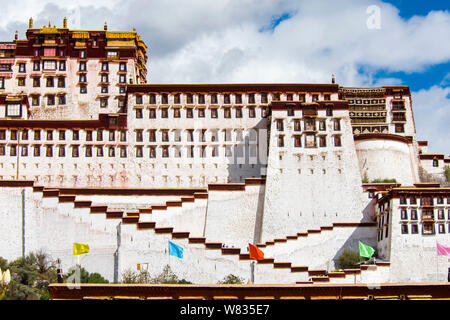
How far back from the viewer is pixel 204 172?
73.4 m

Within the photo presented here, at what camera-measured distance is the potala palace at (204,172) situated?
5978cm

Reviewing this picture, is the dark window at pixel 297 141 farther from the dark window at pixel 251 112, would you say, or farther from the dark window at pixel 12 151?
the dark window at pixel 12 151

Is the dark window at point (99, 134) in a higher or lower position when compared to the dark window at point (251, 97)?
lower

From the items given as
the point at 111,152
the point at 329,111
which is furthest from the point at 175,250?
the point at 329,111

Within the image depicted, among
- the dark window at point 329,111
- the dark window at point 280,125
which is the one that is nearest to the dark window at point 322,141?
the dark window at point 329,111

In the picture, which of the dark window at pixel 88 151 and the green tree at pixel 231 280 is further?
the dark window at pixel 88 151

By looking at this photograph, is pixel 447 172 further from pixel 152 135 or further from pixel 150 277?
pixel 150 277

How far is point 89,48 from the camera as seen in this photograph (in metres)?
84.3

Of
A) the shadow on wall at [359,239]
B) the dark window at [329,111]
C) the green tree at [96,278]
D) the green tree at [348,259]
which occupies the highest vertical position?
the dark window at [329,111]

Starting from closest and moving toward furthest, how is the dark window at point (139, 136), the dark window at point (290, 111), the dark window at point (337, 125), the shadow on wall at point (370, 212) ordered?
the shadow on wall at point (370, 212) → the dark window at point (337, 125) → the dark window at point (290, 111) → the dark window at point (139, 136)

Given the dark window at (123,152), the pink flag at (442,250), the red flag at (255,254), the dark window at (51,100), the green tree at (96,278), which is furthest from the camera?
the dark window at (51,100)

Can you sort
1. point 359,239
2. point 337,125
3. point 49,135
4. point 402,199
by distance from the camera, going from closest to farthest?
1. point 402,199
2. point 359,239
3. point 337,125
4. point 49,135

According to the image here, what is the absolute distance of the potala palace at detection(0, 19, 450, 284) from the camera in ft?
196
